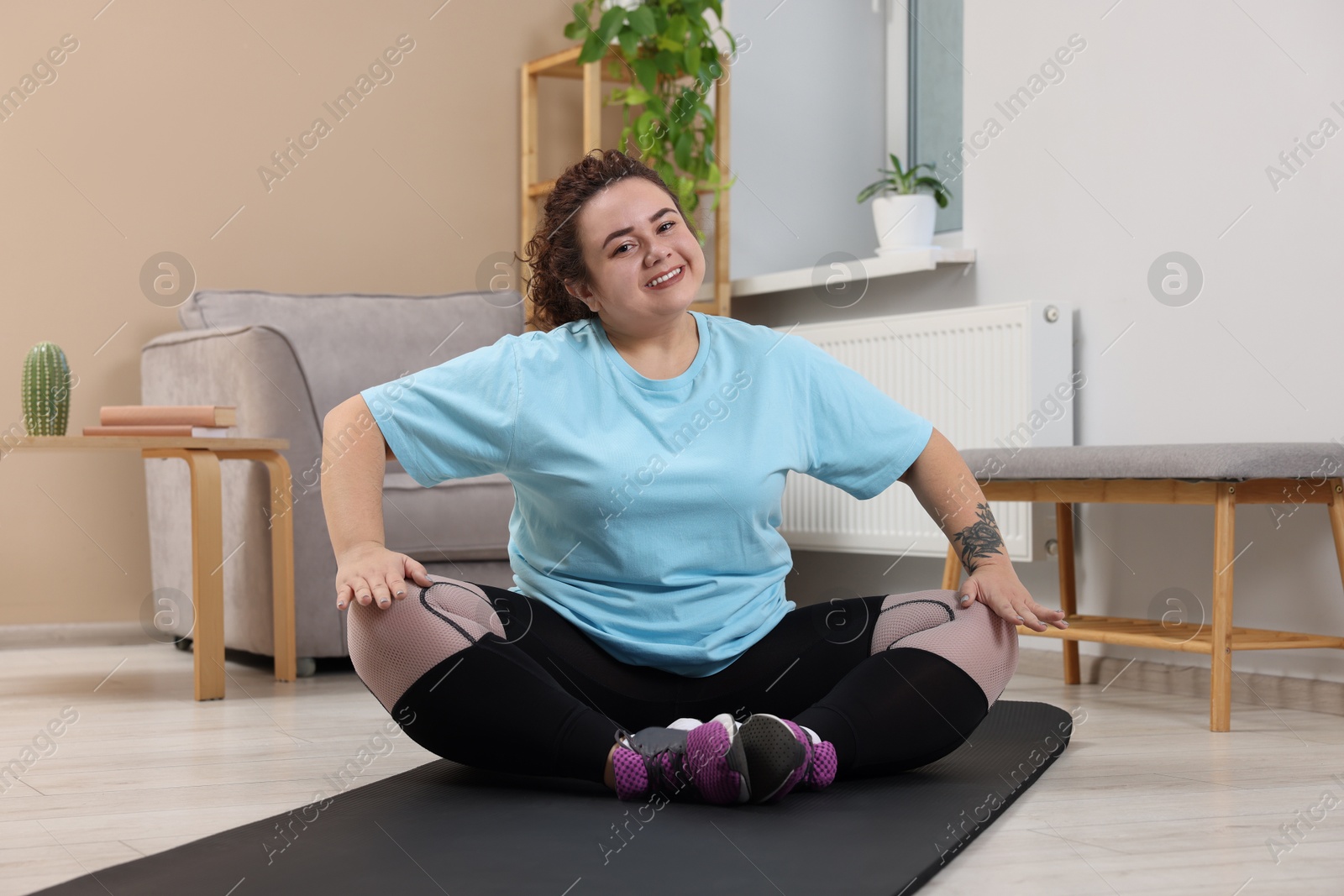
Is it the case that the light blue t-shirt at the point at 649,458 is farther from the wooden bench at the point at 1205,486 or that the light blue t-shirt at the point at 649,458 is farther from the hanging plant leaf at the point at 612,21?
the hanging plant leaf at the point at 612,21

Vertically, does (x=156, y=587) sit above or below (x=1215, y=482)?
below

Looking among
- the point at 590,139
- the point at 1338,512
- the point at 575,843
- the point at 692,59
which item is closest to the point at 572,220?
the point at 575,843

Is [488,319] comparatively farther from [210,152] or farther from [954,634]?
[954,634]

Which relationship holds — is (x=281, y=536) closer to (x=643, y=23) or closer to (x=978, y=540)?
(x=978, y=540)

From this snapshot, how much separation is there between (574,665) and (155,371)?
1.87 meters

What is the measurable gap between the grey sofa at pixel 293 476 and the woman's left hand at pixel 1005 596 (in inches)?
51.9

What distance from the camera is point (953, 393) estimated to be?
113 inches

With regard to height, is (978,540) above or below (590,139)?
below

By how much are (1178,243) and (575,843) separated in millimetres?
1788

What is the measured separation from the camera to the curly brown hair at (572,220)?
1660 millimetres

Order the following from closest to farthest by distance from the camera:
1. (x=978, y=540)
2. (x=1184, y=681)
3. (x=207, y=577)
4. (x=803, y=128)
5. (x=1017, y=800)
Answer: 1. (x=1017, y=800)
2. (x=978, y=540)
3. (x=207, y=577)
4. (x=1184, y=681)
5. (x=803, y=128)

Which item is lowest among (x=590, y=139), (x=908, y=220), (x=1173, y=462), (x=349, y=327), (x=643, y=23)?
(x=1173, y=462)

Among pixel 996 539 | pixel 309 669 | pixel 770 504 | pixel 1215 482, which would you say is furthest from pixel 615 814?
pixel 309 669

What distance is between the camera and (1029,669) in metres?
2.74
